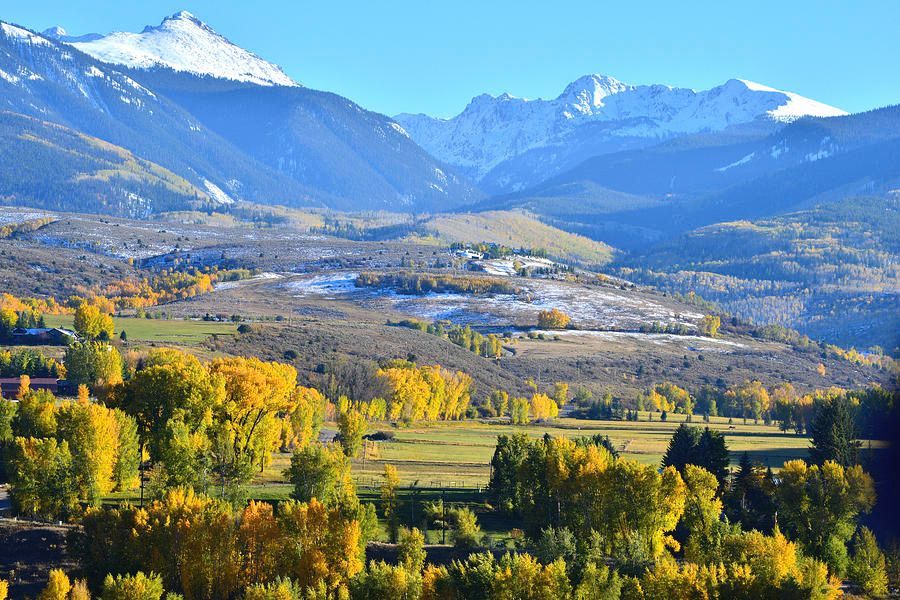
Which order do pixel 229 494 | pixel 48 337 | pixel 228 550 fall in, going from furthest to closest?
1. pixel 48 337
2. pixel 229 494
3. pixel 228 550

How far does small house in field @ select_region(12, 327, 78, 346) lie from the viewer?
179500 mm

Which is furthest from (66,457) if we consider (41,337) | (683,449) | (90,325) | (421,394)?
(90,325)

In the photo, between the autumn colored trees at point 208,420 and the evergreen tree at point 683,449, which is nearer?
the autumn colored trees at point 208,420

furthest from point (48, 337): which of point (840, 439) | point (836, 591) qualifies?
point (836, 591)

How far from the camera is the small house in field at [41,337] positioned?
179500 mm

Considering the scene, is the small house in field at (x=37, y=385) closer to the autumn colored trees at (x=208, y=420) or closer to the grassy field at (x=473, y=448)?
the autumn colored trees at (x=208, y=420)

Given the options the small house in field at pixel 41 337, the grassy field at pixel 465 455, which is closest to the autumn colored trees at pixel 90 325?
the small house in field at pixel 41 337

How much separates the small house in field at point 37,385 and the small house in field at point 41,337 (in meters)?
28.7

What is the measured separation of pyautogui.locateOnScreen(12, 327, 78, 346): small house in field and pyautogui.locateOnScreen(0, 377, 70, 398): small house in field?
28.7m

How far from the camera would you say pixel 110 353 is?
148m

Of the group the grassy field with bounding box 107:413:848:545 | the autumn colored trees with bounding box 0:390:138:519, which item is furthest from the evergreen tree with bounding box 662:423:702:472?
the autumn colored trees with bounding box 0:390:138:519

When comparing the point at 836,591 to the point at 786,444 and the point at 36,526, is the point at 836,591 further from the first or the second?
the point at 786,444

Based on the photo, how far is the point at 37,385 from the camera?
144 meters

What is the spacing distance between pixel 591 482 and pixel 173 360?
174 ft
